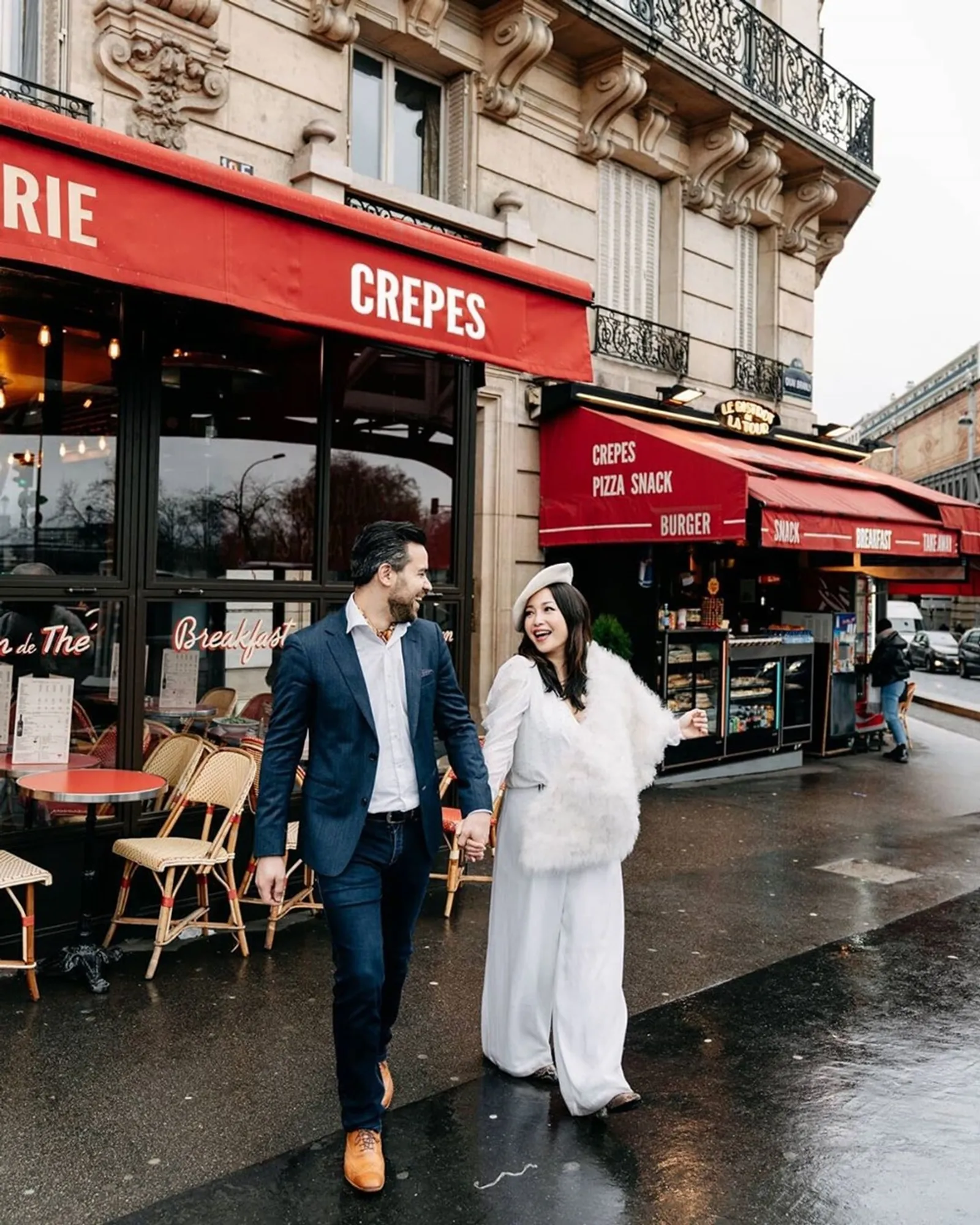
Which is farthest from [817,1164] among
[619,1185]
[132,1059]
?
[132,1059]

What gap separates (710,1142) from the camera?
3.63 meters

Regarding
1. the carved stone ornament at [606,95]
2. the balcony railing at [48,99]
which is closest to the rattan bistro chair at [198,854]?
the balcony railing at [48,99]

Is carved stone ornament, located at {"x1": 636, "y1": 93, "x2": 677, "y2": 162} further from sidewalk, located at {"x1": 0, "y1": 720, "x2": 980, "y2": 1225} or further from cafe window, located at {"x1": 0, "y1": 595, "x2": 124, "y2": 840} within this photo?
cafe window, located at {"x1": 0, "y1": 595, "x2": 124, "y2": 840}

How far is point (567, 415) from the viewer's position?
1063 centimetres

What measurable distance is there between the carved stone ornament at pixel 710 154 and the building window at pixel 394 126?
372 cm

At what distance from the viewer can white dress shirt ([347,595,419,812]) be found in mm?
3480

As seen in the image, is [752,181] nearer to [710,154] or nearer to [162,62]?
[710,154]

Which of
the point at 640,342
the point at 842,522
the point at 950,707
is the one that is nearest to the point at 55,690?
the point at 842,522

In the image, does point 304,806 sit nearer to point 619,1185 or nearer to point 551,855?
point 551,855

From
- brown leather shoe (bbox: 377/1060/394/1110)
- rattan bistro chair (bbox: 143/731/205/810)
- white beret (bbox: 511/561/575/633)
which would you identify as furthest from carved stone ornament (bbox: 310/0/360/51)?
brown leather shoe (bbox: 377/1060/394/1110)

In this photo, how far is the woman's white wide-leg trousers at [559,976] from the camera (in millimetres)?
3766

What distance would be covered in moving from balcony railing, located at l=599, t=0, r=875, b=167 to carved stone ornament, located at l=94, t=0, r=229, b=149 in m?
4.58

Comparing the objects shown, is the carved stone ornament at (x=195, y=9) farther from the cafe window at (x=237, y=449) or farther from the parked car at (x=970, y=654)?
the parked car at (x=970, y=654)

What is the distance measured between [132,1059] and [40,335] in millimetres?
3735
